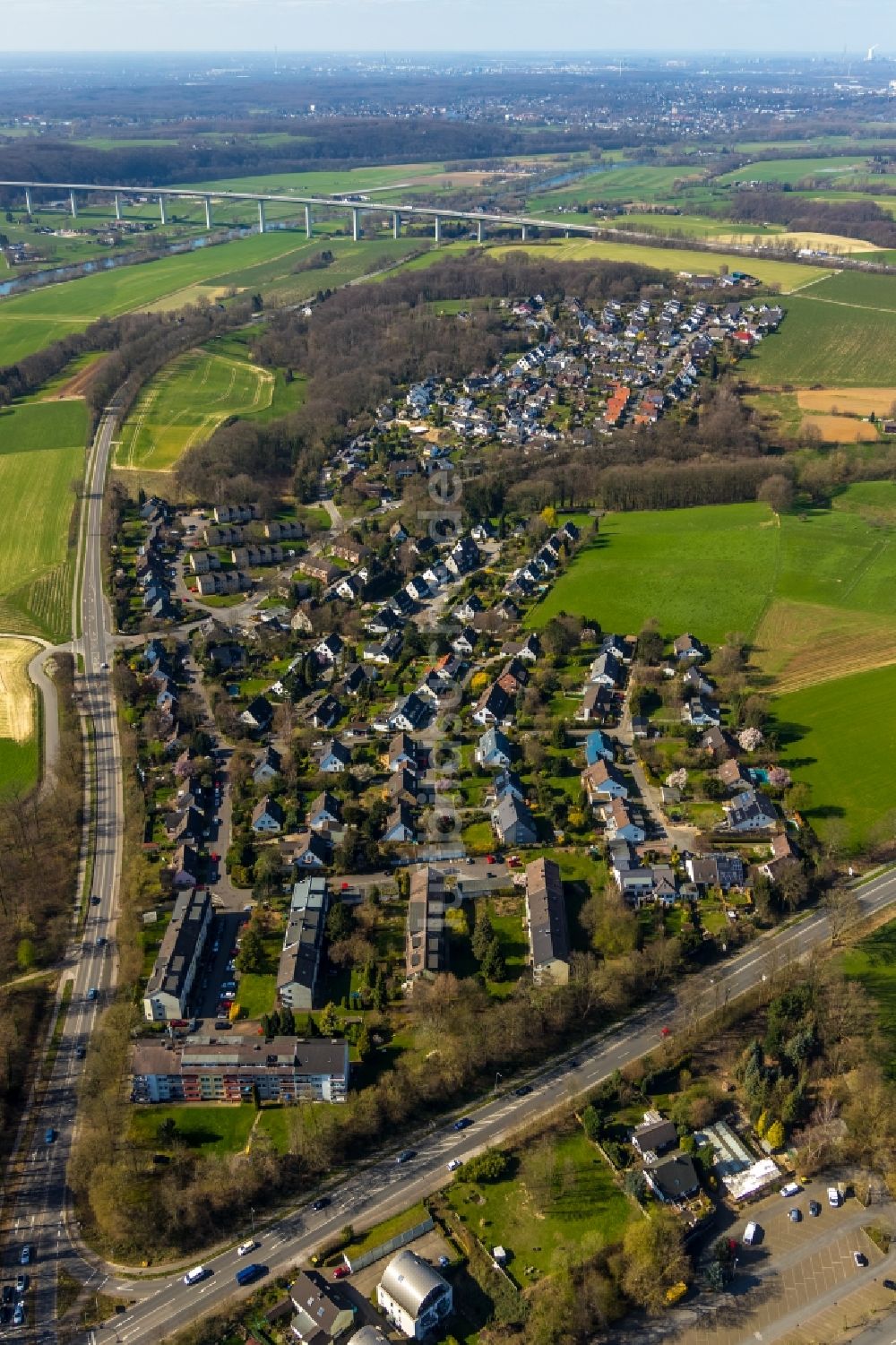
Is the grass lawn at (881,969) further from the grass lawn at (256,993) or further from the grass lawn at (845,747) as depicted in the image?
the grass lawn at (256,993)

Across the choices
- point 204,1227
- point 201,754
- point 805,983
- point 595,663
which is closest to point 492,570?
point 595,663

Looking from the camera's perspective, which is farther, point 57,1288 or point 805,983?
point 805,983

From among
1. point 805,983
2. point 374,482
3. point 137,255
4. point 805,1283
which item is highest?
point 137,255

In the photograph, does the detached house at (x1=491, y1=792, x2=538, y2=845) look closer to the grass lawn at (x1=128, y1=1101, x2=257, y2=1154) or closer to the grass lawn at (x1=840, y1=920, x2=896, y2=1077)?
the grass lawn at (x1=840, y1=920, x2=896, y2=1077)

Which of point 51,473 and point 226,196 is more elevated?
point 226,196

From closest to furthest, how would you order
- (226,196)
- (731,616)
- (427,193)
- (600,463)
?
(731,616)
(600,463)
(226,196)
(427,193)

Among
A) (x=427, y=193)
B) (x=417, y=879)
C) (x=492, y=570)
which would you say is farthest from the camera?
(x=427, y=193)

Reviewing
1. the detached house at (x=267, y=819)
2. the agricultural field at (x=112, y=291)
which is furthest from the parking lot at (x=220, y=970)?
the agricultural field at (x=112, y=291)

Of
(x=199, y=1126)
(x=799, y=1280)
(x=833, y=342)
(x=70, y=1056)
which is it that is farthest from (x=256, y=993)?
(x=833, y=342)

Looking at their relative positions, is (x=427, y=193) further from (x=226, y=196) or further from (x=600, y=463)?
(x=600, y=463)
